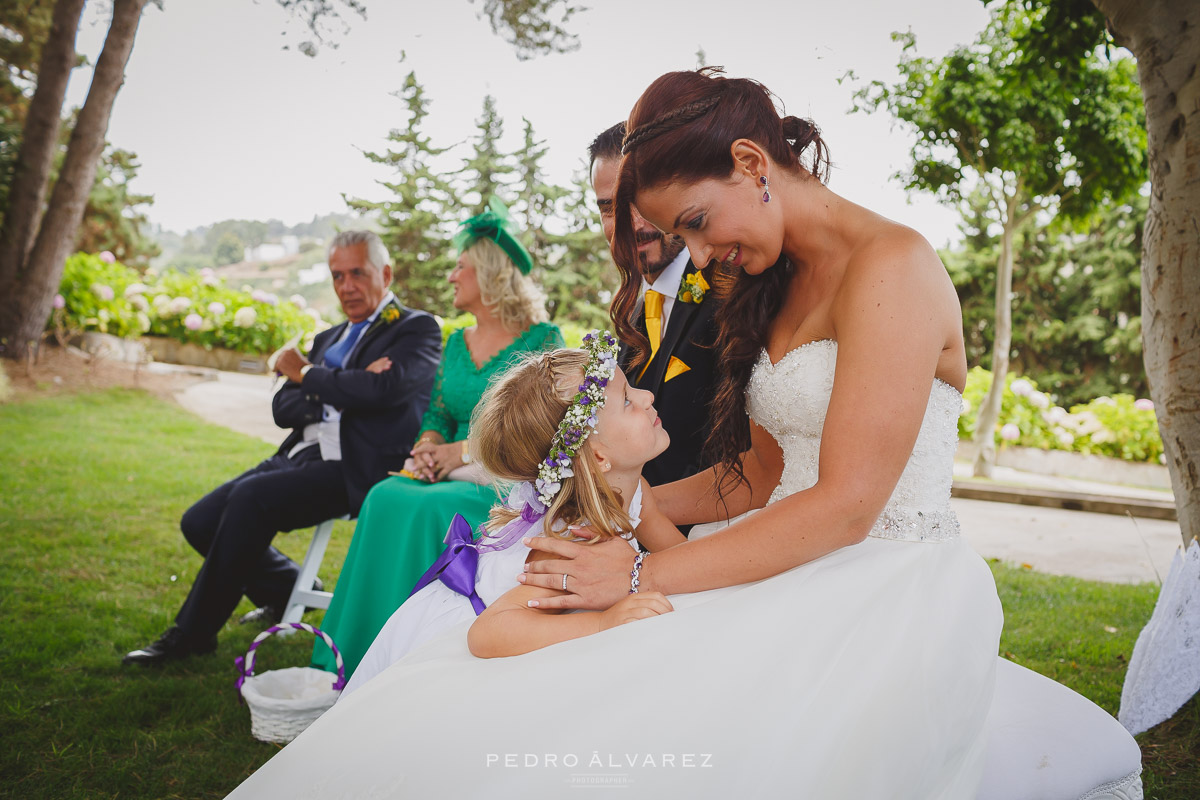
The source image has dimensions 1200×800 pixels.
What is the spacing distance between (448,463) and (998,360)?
881 centimetres

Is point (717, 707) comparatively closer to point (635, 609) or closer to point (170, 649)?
point (635, 609)

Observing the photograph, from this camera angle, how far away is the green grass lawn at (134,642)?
2.62 metres

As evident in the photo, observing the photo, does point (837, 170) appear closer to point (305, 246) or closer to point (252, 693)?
point (252, 693)

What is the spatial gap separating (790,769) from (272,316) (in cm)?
1308

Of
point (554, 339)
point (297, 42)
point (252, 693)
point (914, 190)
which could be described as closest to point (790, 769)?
→ point (252, 693)

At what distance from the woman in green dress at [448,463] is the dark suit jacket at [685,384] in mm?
575

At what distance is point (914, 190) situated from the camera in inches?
401

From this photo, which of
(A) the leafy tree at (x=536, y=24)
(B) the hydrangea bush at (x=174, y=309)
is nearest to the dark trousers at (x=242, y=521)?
(A) the leafy tree at (x=536, y=24)

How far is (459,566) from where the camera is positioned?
6.56 ft

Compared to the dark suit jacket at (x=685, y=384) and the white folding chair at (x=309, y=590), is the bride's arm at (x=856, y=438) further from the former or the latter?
the white folding chair at (x=309, y=590)

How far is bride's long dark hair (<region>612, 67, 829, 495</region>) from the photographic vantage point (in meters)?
1.61

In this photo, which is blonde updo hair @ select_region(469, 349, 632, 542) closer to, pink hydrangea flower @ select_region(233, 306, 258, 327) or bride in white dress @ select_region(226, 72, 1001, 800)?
bride in white dress @ select_region(226, 72, 1001, 800)

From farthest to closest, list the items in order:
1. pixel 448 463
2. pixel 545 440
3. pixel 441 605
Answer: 1. pixel 448 463
2. pixel 441 605
3. pixel 545 440

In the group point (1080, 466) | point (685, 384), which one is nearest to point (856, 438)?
point (685, 384)
